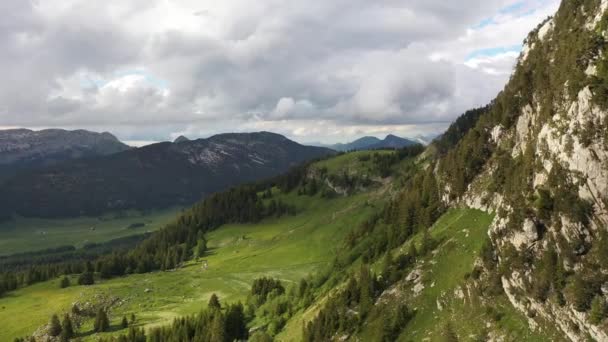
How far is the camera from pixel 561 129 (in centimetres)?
6819

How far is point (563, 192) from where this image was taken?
65.1 m

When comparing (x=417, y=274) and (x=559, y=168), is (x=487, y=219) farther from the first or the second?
(x=559, y=168)

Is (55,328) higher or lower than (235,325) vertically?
lower

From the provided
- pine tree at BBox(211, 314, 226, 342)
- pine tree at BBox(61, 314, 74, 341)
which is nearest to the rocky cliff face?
pine tree at BBox(211, 314, 226, 342)

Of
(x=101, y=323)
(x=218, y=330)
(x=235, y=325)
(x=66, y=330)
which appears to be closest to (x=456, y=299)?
(x=218, y=330)

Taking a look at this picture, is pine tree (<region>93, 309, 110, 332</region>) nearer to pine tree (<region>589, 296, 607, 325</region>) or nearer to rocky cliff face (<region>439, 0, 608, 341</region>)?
rocky cliff face (<region>439, 0, 608, 341</region>)

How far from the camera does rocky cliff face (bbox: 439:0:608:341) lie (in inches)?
2281

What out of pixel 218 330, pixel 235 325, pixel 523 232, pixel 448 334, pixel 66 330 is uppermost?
pixel 523 232

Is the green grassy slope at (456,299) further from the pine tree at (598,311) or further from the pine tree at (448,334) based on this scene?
the pine tree at (598,311)

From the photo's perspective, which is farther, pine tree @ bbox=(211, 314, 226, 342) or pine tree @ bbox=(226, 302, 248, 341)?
pine tree @ bbox=(226, 302, 248, 341)

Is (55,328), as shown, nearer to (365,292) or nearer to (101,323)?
(101,323)

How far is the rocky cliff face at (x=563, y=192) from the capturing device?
2281 inches

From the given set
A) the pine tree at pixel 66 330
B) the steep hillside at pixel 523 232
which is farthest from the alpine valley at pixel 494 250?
the pine tree at pixel 66 330

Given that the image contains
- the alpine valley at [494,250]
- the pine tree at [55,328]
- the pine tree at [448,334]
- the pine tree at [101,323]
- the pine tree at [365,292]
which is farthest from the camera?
the pine tree at [101,323]
